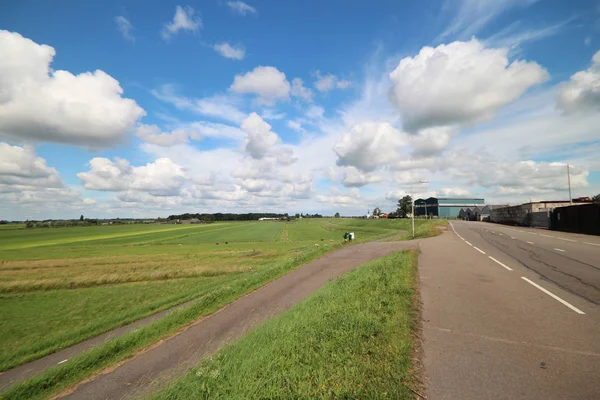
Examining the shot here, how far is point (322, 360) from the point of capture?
530 centimetres

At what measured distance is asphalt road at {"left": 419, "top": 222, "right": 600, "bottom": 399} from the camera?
4.34 metres

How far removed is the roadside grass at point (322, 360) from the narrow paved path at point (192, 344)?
2.23 metres

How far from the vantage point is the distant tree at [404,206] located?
453ft

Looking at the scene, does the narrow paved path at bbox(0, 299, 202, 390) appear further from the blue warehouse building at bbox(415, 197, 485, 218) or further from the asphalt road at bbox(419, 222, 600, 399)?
the blue warehouse building at bbox(415, 197, 485, 218)

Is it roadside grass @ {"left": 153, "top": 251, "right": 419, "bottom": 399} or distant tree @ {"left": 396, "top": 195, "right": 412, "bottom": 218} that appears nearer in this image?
roadside grass @ {"left": 153, "top": 251, "right": 419, "bottom": 399}

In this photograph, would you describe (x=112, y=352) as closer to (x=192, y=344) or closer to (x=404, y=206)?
→ (x=192, y=344)

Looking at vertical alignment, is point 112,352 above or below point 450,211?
below

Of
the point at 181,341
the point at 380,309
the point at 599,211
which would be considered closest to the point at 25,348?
the point at 181,341

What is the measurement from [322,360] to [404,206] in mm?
146782

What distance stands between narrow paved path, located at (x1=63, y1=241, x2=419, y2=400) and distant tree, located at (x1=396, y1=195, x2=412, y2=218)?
13491 cm

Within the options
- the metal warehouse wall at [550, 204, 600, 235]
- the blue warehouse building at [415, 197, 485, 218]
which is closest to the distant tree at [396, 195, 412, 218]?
the blue warehouse building at [415, 197, 485, 218]

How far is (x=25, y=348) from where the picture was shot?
12.3 meters

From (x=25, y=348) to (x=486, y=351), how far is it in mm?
19023

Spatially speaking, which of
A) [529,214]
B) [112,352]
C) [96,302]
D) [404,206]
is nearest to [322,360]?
[112,352]
